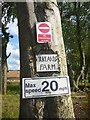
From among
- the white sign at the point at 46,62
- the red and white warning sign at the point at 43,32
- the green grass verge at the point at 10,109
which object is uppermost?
the red and white warning sign at the point at 43,32

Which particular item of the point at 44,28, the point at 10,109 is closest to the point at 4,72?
the point at 10,109

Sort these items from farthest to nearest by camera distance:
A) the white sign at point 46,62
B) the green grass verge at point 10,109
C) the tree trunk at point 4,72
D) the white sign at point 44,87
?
1. the tree trunk at point 4,72
2. the green grass verge at point 10,109
3. the white sign at point 46,62
4. the white sign at point 44,87

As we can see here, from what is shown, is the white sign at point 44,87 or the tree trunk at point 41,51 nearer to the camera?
the white sign at point 44,87

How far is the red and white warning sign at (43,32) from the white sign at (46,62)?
0.25 meters

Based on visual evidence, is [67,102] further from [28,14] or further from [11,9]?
[11,9]

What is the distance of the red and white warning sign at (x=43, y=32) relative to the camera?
3.22 metres

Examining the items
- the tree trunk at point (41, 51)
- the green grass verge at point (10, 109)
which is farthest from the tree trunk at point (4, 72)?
the tree trunk at point (41, 51)

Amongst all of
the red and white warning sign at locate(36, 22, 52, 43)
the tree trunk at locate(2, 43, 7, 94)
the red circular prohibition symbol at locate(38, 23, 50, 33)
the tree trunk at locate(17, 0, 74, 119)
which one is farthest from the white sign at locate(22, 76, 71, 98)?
the tree trunk at locate(2, 43, 7, 94)

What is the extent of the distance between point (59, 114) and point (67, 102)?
0.23 metres

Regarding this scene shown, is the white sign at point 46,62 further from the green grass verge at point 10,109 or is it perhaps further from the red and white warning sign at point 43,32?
the green grass verge at point 10,109

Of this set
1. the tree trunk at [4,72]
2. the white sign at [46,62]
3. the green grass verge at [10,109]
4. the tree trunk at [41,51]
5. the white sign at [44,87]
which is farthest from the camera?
the tree trunk at [4,72]

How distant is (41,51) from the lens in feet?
10.9

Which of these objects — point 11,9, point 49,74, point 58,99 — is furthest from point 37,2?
point 11,9

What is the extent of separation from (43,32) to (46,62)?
0.48m
